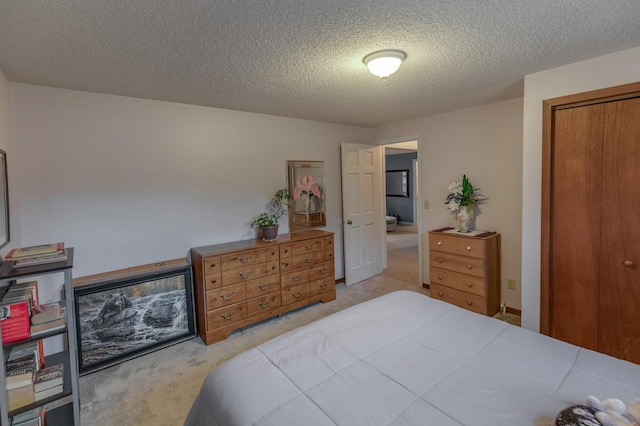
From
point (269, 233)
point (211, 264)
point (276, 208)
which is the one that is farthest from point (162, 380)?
point (276, 208)

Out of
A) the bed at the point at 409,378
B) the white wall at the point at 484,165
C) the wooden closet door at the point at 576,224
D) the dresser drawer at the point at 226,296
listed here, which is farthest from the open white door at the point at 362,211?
the bed at the point at 409,378

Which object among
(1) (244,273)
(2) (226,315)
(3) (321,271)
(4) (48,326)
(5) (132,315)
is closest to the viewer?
(4) (48,326)

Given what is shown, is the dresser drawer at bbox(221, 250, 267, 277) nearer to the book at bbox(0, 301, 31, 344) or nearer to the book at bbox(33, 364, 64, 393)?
the book at bbox(33, 364, 64, 393)

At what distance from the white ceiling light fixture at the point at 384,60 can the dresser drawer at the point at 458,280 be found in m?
2.34

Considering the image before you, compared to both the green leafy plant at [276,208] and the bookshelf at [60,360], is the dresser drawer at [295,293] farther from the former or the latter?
the bookshelf at [60,360]

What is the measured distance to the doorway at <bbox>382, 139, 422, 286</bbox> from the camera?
17.8ft

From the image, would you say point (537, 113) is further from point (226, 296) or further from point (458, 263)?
point (226, 296)

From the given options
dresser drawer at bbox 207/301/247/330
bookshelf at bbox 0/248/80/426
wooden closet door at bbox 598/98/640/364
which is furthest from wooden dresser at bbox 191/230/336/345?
wooden closet door at bbox 598/98/640/364

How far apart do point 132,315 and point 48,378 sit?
999mm

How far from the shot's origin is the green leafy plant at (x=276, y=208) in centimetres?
360

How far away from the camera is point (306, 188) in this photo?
158 inches

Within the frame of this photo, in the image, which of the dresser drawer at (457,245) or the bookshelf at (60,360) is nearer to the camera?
the bookshelf at (60,360)

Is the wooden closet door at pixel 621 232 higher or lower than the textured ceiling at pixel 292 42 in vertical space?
lower

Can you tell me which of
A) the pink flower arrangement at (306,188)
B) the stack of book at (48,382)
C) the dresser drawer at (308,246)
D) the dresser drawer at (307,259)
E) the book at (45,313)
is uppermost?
the pink flower arrangement at (306,188)
